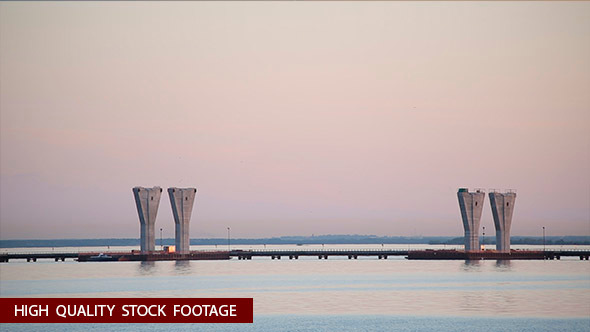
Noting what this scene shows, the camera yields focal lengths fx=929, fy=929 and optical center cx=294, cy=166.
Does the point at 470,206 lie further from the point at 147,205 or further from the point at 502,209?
the point at 147,205

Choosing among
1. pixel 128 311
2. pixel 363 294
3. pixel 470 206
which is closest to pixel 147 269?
pixel 470 206

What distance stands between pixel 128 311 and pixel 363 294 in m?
26.6

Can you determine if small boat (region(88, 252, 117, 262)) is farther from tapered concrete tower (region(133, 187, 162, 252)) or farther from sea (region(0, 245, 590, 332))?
sea (region(0, 245, 590, 332))

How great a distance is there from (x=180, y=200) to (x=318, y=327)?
357 ft

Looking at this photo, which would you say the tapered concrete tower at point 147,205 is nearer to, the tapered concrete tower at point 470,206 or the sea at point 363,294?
the sea at point 363,294

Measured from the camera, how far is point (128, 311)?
88875 mm

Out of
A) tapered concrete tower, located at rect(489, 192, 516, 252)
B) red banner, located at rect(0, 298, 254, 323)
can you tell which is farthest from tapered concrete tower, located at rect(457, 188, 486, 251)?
red banner, located at rect(0, 298, 254, 323)

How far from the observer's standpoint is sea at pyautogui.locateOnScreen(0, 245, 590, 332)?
74750 mm

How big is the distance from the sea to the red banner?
3.07 metres

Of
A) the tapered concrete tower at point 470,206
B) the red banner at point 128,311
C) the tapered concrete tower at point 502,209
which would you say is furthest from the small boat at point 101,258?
the red banner at point 128,311

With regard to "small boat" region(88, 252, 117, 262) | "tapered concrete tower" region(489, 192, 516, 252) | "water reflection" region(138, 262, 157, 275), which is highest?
"tapered concrete tower" region(489, 192, 516, 252)

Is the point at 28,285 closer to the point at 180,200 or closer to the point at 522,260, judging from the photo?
the point at 180,200

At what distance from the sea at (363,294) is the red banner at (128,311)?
10.1 feet

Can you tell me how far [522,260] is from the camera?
196625 millimetres
